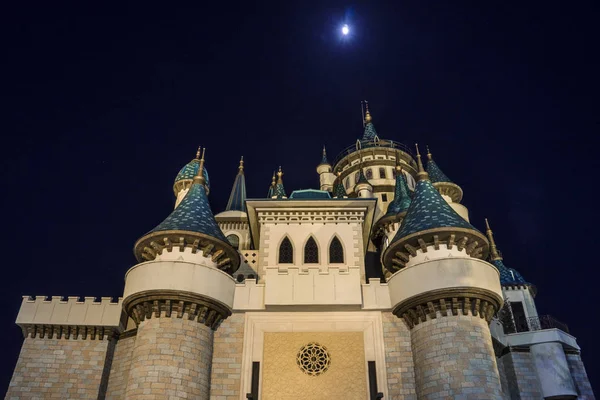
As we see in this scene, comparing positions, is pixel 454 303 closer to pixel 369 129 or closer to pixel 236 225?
pixel 236 225

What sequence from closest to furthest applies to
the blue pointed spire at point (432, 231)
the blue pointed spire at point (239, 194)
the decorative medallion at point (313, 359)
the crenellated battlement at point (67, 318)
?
the decorative medallion at point (313, 359) → the blue pointed spire at point (432, 231) → the crenellated battlement at point (67, 318) → the blue pointed spire at point (239, 194)

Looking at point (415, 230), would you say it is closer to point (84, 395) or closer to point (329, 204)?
point (329, 204)

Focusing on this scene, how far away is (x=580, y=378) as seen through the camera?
24.2 m

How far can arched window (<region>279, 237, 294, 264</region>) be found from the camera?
21.7 m

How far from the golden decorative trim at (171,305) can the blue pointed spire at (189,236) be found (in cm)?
201

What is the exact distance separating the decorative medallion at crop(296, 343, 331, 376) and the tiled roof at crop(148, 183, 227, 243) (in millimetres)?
5425

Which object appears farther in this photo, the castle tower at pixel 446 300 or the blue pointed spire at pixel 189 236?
the blue pointed spire at pixel 189 236

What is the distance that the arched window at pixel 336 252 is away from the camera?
21.6m

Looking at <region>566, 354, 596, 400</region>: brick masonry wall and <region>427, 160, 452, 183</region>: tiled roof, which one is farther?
<region>427, 160, 452, 183</region>: tiled roof

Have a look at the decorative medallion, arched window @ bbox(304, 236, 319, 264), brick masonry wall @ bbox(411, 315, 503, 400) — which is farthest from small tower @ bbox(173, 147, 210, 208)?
brick masonry wall @ bbox(411, 315, 503, 400)

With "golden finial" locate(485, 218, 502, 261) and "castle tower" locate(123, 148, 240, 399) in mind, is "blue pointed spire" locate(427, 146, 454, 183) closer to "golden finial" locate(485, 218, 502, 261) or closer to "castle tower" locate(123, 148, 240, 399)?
"golden finial" locate(485, 218, 502, 261)

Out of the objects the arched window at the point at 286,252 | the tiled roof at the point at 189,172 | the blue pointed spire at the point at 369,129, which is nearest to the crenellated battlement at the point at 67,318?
the arched window at the point at 286,252

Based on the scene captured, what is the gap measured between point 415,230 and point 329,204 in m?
5.13

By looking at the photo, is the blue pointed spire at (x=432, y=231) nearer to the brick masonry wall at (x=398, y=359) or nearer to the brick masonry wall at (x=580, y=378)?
the brick masonry wall at (x=398, y=359)
